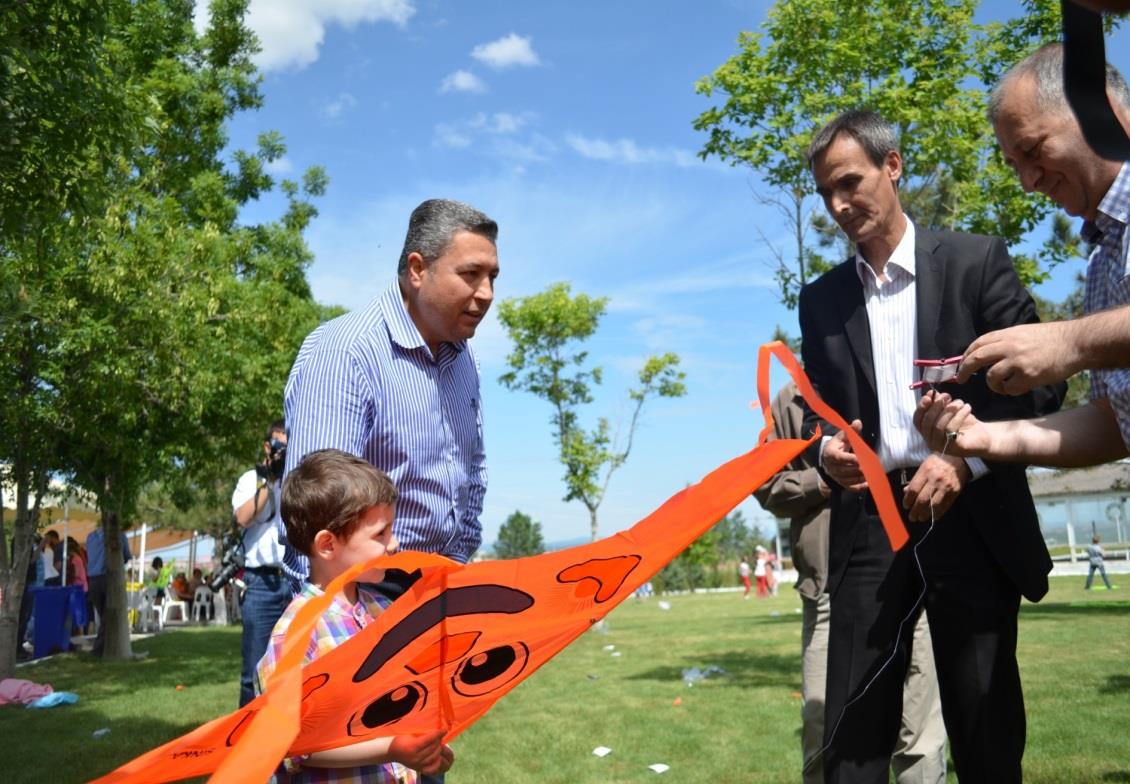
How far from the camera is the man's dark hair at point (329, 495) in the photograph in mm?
2510

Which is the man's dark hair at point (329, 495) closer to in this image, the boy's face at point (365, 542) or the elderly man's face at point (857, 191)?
the boy's face at point (365, 542)

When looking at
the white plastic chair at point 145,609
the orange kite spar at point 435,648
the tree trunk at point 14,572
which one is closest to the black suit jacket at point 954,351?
the orange kite spar at point 435,648

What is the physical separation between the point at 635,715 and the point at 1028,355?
6.62 meters

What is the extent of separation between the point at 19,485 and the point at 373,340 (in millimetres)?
12406

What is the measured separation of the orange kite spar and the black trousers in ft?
2.64

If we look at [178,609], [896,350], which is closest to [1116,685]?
[896,350]

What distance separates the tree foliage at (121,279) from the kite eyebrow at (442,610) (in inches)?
221

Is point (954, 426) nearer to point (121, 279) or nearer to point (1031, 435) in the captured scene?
point (1031, 435)

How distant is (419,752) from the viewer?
227 centimetres

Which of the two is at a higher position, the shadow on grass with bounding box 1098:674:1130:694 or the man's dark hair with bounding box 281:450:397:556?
the man's dark hair with bounding box 281:450:397:556

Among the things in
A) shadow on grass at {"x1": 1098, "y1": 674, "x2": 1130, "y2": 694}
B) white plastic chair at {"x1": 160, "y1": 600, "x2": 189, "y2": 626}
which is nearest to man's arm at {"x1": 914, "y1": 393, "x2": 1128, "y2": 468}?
shadow on grass at {"x1": 1098, "y1": 674, "x2": 1130, "y2": 694}

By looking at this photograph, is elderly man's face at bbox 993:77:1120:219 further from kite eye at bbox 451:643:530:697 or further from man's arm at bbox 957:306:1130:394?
kite eye at bbox 451:643:530:697

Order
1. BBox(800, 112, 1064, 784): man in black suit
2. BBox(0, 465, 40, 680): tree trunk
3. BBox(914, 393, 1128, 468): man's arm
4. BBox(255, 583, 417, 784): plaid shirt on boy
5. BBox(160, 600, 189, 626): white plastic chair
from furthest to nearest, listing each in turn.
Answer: BBox(160, 600, 189, 626): white plastic chair, BBox(0, 465, 40, 680): tree trunk, BBox(800, 112, 1064, 784): man in black suit, BBox(914, 393, 1128, 468): man's arm, BBox(255, 583, 417, 784): plaid shirt on boy

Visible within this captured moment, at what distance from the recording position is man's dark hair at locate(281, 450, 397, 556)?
8.23 feet
